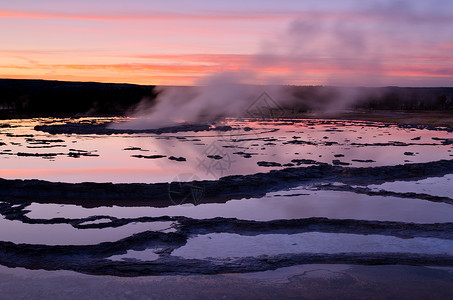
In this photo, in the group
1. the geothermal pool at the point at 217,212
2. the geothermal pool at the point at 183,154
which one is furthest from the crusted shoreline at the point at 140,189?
the geothermal pool at the point at 183,154

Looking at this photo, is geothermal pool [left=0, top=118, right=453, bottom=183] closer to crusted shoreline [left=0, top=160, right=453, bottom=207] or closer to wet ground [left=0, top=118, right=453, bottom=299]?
wet ground [left=0, top=118, right=453, bottom=299]

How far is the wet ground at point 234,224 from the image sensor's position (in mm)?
4766

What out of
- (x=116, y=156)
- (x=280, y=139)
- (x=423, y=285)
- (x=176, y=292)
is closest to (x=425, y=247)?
(x=423, y=285)

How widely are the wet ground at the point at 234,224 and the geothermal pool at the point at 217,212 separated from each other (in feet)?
0.07

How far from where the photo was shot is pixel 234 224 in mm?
6281

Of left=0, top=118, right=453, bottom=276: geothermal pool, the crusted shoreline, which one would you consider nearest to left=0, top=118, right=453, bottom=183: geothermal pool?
left=0, top=118, right=453, bottom=276: geothermal pool

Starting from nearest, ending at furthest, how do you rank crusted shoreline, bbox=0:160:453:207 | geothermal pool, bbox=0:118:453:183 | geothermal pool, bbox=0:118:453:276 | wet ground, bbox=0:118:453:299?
wet ground, bbox=0:118:453:299, geothermal pool, bbox=0:118:453:276, crusted shoreline, bbox=0:160:453:207, geothermal pool, bbox=0:118:453:183

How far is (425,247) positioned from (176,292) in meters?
3.03

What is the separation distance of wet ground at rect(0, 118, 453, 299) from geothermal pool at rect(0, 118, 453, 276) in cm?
2

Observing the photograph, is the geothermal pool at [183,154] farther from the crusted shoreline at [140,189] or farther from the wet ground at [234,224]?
the crusted shoreline at [140,189]

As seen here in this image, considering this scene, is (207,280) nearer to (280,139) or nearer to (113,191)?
(113,191)

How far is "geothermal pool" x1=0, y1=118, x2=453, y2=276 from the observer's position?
5184mm

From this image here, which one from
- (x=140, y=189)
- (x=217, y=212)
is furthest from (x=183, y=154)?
(x=217, y=212)

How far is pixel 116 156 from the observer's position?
500 inches
